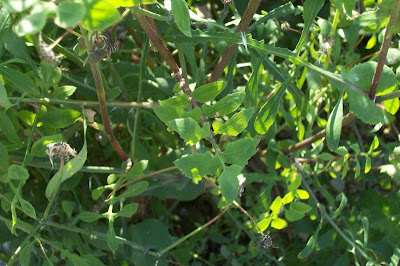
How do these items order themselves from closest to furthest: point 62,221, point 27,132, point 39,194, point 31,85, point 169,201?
point 31,85
point 27,132
point 62,221
point 39,194
point 169,201

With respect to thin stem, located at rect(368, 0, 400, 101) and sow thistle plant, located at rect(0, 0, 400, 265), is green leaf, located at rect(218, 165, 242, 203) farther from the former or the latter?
thin stem, located at rect(368, 0, 400, 101)

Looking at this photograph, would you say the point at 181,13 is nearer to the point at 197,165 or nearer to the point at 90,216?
the point at 197,165

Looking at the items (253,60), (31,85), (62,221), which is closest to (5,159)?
(31,85)

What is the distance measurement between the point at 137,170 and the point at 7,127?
174mm

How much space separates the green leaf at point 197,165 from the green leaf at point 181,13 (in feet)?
0.43

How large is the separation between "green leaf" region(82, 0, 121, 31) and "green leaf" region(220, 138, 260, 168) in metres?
0.24

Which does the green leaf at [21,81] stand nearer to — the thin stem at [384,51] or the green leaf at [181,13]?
the green leaf at [181,13]

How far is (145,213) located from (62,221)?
0.78 ft

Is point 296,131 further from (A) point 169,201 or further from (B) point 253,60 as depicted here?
(A) point 169,201

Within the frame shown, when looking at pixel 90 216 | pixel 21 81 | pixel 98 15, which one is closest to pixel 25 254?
pixel 90 216

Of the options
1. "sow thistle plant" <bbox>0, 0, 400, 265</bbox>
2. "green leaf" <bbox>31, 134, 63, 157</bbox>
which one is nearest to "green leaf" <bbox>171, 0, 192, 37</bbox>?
"sow thistle plant" <bbox>0, 0, 400, 265</bbox>

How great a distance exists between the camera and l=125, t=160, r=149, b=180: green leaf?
777 mm

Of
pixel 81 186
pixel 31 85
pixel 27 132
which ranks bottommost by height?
pixel 81 186

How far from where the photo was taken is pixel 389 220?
41.6 inches
